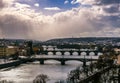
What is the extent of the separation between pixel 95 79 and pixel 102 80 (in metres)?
0.57

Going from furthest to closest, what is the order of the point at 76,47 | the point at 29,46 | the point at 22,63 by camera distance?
the point at 76,47, the point at 29,46, the point at 22,63

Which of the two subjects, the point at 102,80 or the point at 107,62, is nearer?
the point at 102,80

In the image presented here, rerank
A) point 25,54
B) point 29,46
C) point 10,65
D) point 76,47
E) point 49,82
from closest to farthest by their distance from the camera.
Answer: point 49,82, point 10,65, point 25,54, point 29,46, point 76,47

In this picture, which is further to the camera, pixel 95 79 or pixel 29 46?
pixel 29 46

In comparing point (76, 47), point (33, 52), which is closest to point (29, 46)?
point (33, 52)

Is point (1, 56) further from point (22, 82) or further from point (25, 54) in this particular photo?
point (22, 82)

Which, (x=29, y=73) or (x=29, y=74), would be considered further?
(x=29, y=73)

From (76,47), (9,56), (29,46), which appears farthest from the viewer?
(76,47)

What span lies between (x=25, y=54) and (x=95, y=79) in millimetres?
49083

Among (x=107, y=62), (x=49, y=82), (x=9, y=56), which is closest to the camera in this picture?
(x=49, y=82)

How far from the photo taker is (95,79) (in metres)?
24.8

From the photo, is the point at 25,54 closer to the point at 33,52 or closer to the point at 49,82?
the point at 33,52

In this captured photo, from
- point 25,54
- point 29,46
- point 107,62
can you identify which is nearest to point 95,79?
point 107,62

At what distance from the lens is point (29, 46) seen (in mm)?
79438
